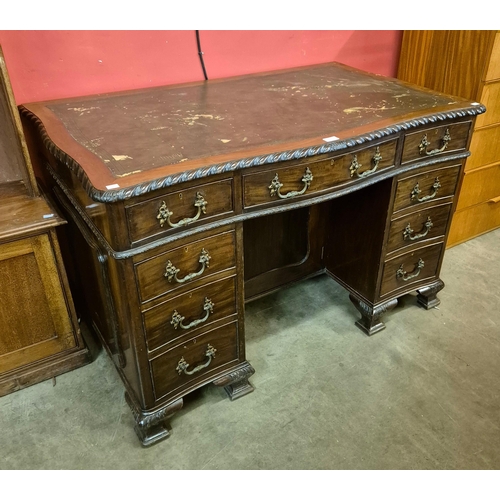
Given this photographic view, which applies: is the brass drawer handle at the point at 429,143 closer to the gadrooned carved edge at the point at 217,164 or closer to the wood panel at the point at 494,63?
the gadrooned carved edge at the point at 217,164

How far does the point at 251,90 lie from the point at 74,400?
49.1 inches

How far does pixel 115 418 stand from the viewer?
63.6 inches

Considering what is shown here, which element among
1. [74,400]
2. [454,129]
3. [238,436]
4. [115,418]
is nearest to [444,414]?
[238,436]

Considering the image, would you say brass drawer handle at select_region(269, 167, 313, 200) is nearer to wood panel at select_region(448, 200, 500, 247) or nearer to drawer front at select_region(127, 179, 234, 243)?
drawer front at select_region(127, 179, 234, 243)

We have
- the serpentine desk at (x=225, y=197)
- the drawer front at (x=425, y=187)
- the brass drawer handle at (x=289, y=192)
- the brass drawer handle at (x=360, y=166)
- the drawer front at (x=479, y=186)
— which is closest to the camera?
the serpentine desk at (x=225, y=197)

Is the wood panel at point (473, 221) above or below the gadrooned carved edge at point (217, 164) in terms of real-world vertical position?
below

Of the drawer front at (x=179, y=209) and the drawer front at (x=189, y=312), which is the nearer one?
the drawer front at (x=179, y=209)

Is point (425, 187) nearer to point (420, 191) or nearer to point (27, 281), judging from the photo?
point (420, 191)

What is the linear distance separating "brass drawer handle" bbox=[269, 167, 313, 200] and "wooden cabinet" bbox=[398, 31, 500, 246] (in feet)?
3.63

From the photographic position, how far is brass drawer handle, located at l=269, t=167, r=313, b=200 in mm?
1327

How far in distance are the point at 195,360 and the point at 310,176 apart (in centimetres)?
67

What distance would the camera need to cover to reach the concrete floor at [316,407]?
1.49 m

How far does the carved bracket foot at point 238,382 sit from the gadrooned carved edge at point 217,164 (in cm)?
74

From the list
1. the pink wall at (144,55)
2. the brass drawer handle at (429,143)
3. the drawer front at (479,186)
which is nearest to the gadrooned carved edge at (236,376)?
the brass drawer handle at (429,143)
